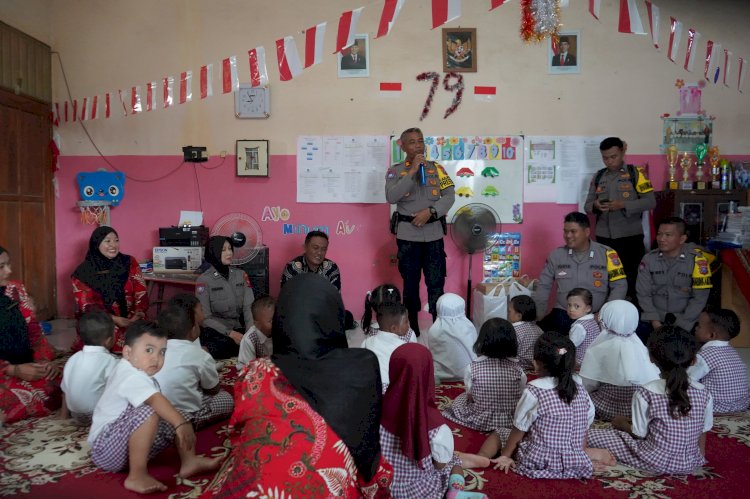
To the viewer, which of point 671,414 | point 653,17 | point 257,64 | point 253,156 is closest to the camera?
point 671,414

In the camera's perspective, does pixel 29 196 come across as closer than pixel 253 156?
Yes

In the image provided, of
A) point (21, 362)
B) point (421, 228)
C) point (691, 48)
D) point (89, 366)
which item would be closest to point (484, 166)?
point (421, 228)

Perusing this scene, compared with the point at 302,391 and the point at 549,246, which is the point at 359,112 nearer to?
the point at 549,246

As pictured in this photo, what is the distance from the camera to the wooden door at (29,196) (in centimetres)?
496

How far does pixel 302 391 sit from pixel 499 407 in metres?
1.48

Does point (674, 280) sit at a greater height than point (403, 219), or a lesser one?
lesser

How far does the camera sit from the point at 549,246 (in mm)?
5398

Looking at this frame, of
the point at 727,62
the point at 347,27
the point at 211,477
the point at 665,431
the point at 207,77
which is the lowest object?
the point at 211,477

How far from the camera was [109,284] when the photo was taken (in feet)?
13.8

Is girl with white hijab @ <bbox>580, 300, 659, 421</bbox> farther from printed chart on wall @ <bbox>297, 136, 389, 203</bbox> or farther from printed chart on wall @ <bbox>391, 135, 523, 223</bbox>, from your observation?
printed chart on wall @ <bbox>297, 136, 389, 203</bbox>

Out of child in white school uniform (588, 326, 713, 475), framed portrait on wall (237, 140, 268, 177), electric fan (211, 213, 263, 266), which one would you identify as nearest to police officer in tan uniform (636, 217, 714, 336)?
child in white school uniform (588, 326, 713, 475)

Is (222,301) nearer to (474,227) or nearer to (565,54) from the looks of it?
(474,227)

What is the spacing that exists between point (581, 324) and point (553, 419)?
137 cm

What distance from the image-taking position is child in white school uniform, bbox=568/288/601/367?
345 cm
